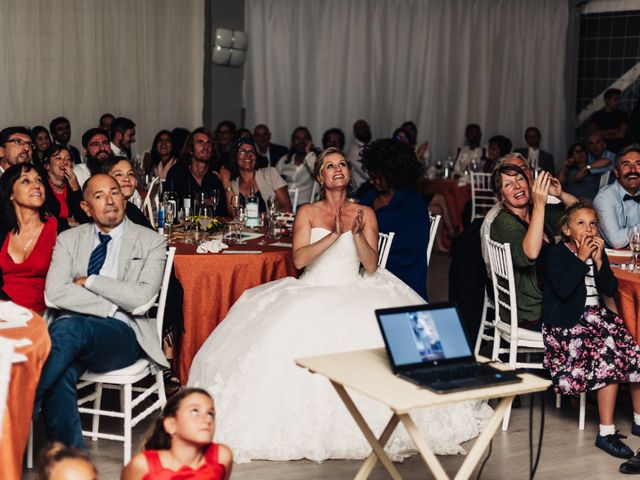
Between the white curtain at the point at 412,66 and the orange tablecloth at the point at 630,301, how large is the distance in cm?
725

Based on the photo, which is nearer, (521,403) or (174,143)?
(521,403)

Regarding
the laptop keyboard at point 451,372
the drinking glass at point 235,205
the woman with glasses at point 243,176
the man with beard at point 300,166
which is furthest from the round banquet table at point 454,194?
the laptop keyboard at point 451,372

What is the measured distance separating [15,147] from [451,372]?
12.2 feet

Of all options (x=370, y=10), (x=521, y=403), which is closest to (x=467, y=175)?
(x=370, y=10)

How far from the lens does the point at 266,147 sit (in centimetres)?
1052

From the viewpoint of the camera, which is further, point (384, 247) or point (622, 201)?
point (622, 201)

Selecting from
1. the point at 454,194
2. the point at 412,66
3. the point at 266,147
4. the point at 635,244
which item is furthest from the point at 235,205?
the point at 412,66

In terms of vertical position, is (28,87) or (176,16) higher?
(176,16)

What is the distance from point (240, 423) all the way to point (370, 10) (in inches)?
335

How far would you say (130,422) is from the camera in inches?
165

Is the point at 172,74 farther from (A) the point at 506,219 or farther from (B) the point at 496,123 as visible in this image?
(A) the point at 506,219

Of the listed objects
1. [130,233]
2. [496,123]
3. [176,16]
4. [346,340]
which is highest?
[176,16]

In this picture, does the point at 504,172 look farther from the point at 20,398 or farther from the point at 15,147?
the point at 15,147

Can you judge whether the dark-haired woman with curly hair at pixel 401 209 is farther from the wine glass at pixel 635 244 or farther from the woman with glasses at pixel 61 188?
the woman with glasses at pixel 61 188
